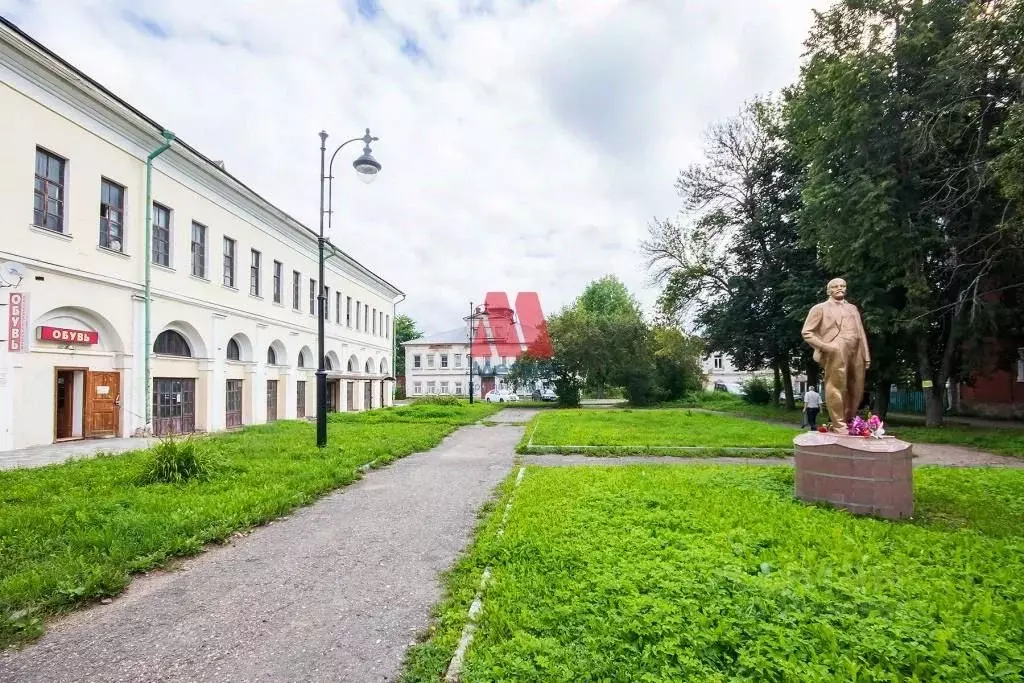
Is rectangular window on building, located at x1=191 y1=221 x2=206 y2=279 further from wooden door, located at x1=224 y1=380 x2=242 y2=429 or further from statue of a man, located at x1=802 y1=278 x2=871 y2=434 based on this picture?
statue of a man, located at x1=802 y1=278 x2=871 y2=434

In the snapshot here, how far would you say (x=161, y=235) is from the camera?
17.4 m

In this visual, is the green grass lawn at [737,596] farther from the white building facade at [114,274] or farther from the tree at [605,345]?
the tree at [605,345]

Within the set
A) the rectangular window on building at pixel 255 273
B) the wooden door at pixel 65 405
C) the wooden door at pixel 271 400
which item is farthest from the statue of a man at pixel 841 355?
the wooden door at pixel 271 400

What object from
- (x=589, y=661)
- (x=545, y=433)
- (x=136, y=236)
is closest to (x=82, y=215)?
(x=136, y=236)

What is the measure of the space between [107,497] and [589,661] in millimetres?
7107

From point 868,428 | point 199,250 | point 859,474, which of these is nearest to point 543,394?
point 199,250

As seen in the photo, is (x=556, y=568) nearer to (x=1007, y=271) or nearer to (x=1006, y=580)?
(x=1006, y=580)

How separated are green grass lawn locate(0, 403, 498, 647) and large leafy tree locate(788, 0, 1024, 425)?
15.3 m

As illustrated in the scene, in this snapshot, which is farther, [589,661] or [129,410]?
[129,410]

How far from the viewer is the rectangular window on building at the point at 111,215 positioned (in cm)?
1497

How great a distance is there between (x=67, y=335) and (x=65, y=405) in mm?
2129

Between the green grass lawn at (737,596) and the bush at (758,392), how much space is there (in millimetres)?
32156

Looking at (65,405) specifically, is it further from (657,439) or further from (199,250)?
(657,439)

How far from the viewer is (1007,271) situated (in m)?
17.5
